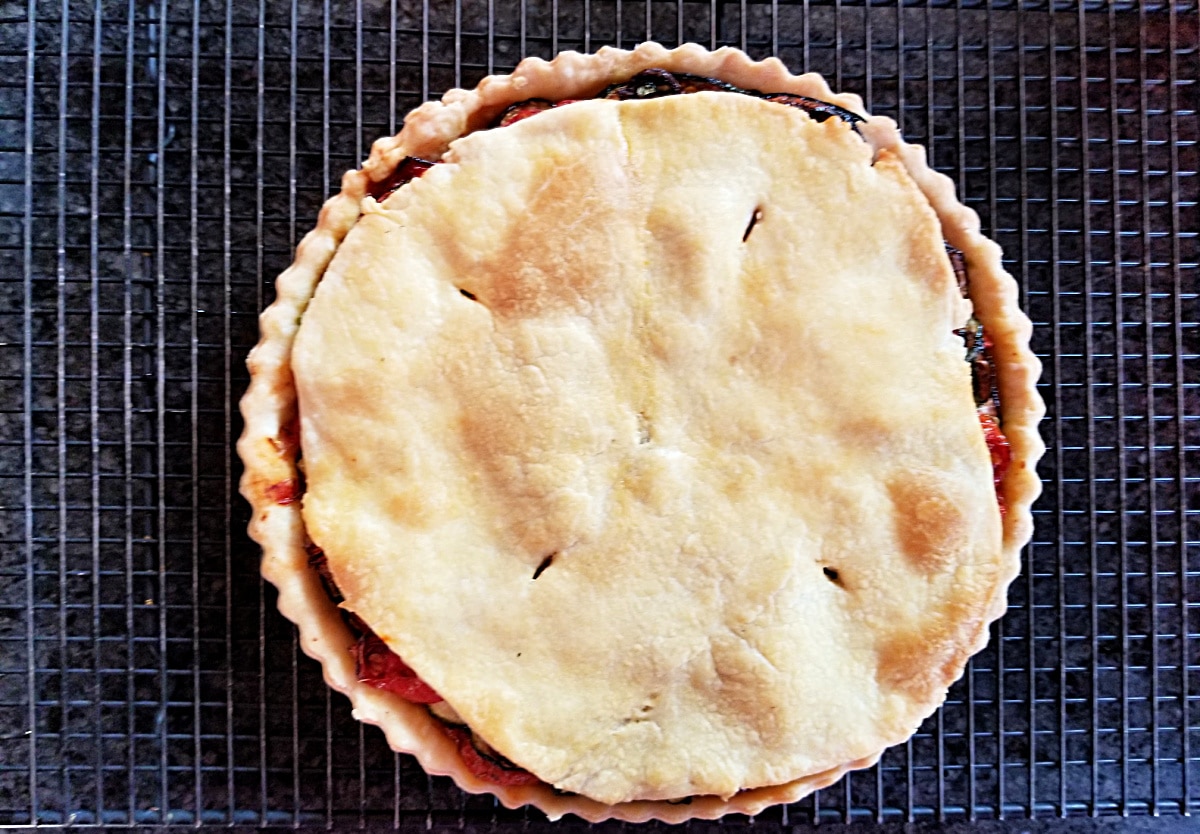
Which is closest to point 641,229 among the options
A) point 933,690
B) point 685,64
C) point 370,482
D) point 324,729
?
point 685,64

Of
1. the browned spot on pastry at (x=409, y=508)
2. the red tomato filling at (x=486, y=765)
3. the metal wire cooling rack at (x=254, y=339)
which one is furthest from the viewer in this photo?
the metal wire cooling rack at (x=254, y=339)

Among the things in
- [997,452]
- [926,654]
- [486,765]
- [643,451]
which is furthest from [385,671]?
[997,452]

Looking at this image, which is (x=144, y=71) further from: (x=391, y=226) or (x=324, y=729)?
(x=324, y=729)

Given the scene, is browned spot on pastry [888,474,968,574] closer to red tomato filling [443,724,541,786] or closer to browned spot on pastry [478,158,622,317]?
browned spot on pastry [478,158,622,317]

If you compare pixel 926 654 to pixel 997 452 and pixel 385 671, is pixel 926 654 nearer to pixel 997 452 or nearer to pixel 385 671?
pixel 997 452

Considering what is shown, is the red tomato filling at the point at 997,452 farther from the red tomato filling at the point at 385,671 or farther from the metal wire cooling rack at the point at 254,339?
the red tomato filling at the point at 385,671

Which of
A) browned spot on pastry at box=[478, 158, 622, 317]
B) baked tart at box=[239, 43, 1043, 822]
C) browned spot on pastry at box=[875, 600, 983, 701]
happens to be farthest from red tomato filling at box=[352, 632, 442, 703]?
browned spot on pastry at box=[875, 600, 983, 701]

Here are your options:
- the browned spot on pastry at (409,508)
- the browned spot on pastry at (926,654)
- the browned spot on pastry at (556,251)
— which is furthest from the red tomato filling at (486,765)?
the browned spot on pastry at (556,251)
